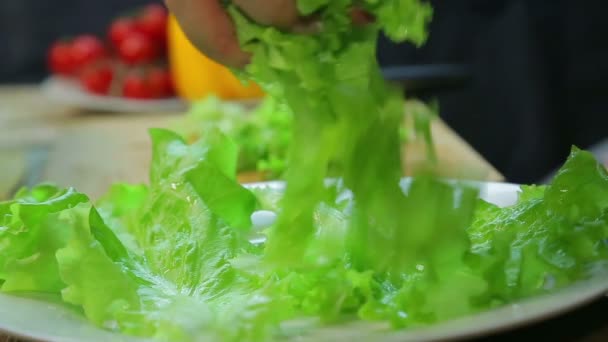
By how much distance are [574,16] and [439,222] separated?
1726mm

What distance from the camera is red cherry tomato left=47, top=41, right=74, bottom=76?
7.70 feet

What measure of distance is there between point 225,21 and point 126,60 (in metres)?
1.66

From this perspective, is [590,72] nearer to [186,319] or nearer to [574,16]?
[574,16]

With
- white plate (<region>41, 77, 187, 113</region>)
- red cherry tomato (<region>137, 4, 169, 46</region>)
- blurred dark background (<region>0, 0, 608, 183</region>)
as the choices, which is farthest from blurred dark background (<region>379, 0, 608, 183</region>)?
red cherry tomato (<region>137, 4, 169, 46</region>)

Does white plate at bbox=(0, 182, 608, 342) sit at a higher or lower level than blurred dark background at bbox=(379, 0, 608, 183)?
higher

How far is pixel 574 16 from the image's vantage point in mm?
2137

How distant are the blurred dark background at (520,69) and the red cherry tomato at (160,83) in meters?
0.66

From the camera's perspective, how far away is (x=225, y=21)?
70 cm

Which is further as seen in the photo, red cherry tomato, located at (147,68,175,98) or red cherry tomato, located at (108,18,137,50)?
red cherry tomato, located at (108,18,137,50)

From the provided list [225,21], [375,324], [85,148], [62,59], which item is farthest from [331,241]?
[62,59]

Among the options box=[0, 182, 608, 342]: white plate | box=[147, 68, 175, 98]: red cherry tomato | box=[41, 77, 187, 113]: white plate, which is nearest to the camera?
box=[0, 182, 608, 342]: white plate

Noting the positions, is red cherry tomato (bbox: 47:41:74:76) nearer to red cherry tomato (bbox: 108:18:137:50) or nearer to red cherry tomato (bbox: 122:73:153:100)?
red cherry tomato (bbox: 108:18:137:50)

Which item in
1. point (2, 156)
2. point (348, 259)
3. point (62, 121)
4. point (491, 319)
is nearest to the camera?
point (491, 319)

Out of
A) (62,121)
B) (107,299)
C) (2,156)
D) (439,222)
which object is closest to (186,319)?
(107,299)
